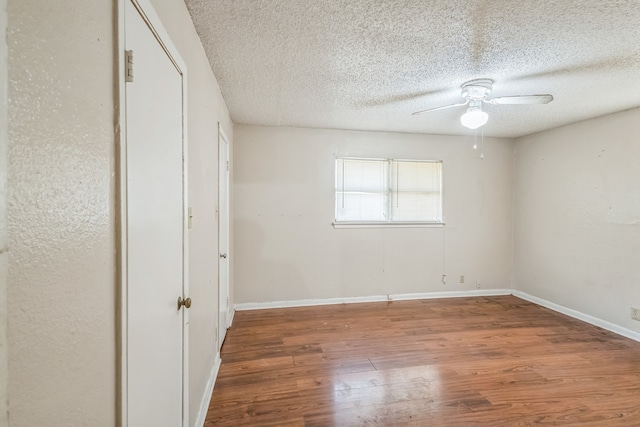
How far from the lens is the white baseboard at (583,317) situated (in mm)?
2973

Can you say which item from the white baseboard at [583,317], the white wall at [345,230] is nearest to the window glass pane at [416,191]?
the white wall at [345,230]

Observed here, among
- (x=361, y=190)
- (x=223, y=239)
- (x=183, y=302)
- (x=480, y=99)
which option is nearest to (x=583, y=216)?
(x=480, y=99)

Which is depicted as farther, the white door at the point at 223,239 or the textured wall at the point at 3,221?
the white door at the point at 223,239

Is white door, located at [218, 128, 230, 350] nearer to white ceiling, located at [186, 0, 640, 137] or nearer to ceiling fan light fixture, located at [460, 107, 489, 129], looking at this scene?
white ceiling, located at [186, 0, 640, 137]

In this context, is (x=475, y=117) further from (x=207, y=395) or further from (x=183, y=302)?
(x=207, y=395)

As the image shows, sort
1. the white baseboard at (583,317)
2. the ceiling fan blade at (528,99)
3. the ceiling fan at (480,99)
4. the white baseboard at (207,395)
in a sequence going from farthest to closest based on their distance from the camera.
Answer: the white baseboard at (583,317)
the ceiling fan at (480,99)
the ceiling fan blade at (528,99)
the white baseboard at (207,395)

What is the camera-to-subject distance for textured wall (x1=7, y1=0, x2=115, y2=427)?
0.47 metres

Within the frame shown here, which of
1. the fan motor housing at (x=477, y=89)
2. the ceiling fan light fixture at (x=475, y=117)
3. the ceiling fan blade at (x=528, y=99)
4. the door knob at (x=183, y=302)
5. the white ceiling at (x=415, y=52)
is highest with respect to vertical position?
the white ceiling at (x=415, y=52)

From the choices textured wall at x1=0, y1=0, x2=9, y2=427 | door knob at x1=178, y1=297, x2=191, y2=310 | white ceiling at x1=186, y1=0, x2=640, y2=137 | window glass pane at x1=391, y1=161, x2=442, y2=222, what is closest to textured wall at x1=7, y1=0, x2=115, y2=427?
textured wall at x1=0, y1=0, x2=9, y2=427

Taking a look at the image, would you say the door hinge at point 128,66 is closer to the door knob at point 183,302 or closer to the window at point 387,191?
the door knob at point 183,302

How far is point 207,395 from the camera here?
1.94 m

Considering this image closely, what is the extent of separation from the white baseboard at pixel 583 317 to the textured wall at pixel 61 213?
15.0 ft

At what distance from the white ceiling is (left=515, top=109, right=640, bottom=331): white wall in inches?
20.0

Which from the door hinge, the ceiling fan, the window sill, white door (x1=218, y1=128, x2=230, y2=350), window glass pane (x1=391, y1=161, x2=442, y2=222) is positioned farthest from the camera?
window glass pane (x1=391, y1=161, x2=442, y2=222)
